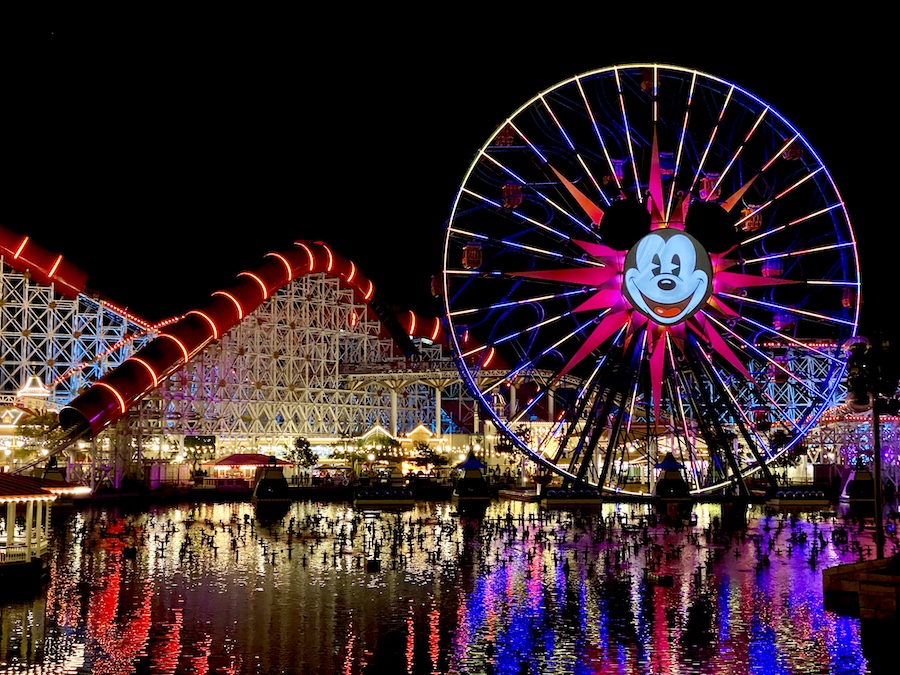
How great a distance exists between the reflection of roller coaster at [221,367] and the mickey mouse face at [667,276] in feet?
71.9

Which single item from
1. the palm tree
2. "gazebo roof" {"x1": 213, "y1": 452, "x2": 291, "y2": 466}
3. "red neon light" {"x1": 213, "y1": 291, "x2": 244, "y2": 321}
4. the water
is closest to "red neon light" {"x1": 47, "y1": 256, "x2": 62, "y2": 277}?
"red neon light" {"x1": 213, "y1": 291, "x2": 244, "y2": 321}

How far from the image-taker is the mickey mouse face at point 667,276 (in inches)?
1650

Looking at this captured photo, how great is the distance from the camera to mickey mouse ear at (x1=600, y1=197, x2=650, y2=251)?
41844 mm

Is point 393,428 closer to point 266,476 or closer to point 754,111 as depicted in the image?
point 266,476

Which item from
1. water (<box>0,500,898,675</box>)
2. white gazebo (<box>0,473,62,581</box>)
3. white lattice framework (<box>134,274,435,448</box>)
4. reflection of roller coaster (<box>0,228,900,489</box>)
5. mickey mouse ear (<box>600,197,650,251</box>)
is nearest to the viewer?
water (<box>0,500,898,675</box>)

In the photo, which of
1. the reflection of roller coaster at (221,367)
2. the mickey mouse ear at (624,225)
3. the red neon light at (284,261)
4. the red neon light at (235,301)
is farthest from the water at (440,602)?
the red neon light at (284,261)

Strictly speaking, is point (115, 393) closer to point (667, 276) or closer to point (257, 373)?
point (257, 373)

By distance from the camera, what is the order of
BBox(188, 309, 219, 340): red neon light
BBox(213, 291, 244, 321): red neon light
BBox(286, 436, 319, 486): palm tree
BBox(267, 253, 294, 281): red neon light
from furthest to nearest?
1. BBox(286, 436, 319, 486): palm tree
2. BBox(267, 253, 294, 281): red neon light
3. BBox(213, 291, 244, 321): red neon light
4. BBox(188, 309, 219, 340): red neon light

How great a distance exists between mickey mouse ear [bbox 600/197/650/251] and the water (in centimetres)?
1036

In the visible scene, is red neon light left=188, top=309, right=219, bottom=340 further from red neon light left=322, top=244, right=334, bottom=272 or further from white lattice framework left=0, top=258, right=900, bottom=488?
red neon light left=322, top=244, right=334, bottom=272

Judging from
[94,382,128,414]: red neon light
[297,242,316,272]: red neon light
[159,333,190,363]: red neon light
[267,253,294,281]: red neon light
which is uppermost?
[297,242,316,272]: red neon light

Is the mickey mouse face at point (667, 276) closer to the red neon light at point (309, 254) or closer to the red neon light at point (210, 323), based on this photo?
the red neon light at point (210, 323)

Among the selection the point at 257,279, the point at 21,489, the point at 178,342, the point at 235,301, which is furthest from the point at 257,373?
the point at 21,489

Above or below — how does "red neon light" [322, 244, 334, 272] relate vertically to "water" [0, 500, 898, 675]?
above
